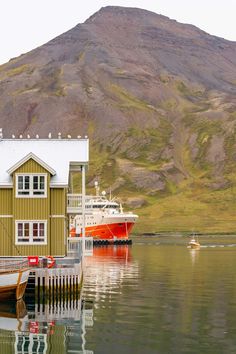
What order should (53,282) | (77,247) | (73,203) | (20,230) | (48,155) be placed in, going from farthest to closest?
1. (77,247)
2. (73,203)
3. (48,155)
4. (20,230)
5. (53,282)

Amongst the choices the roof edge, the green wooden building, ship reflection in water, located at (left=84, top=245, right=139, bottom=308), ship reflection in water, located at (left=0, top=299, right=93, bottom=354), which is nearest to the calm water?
ship reflection in water, located at (left=0, top=299, right=93, bottom=354)

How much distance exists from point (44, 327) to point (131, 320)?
20.9 feet

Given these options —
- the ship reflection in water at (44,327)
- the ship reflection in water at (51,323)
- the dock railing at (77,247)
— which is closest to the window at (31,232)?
the dock railing at (77,247)

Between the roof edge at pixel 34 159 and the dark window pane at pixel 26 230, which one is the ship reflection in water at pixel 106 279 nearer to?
the dark window pane at pixel 26 230

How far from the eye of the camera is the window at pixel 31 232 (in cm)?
6322

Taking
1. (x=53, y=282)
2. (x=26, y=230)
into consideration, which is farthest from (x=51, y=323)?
(x=26, y=230)

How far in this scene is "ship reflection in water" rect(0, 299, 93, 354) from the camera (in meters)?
42.3

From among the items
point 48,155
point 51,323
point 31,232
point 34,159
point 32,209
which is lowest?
point 51,323

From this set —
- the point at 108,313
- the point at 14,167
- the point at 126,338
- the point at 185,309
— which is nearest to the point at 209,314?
the point at 185,309

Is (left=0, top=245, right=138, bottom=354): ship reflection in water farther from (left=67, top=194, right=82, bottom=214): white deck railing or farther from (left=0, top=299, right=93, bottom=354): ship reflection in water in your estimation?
(left=67, top=194, right=82, bottom=214): white deck railing

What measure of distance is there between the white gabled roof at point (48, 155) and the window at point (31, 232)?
3667 mm

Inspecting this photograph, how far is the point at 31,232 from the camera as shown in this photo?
63.2m

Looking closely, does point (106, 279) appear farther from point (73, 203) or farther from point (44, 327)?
point (44, 327)

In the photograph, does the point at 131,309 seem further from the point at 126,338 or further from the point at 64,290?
the point at 126,338
